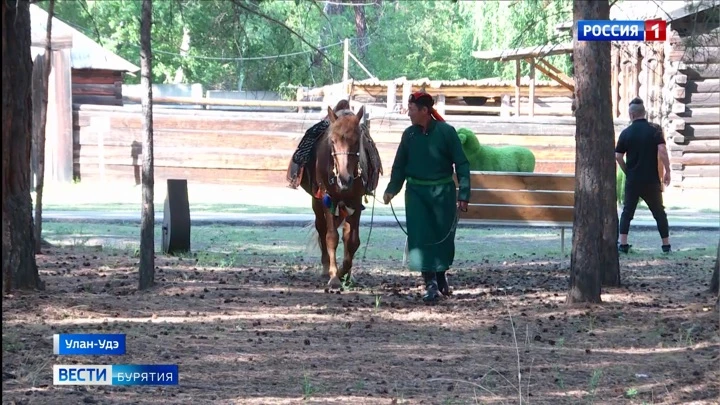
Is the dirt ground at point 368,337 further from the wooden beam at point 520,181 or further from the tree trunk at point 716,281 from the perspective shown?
the wooden beam at point 520,181

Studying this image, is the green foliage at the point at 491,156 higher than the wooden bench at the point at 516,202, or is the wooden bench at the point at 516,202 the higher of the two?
the green foliage at the point at 491,156

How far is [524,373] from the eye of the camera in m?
7.24

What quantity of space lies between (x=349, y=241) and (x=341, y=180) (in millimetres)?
893

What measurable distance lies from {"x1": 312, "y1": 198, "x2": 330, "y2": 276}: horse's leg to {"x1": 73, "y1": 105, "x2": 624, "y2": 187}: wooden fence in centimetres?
1666

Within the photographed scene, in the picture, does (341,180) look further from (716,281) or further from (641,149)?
(641,149)

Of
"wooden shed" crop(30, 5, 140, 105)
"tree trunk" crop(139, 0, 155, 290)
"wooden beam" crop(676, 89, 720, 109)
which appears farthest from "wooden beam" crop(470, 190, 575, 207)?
"wooden shed" crop(30, 5, 140, 105)

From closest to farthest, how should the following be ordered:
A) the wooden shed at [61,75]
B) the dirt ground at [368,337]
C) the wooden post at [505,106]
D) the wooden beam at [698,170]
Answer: the dirt ground at [368,337]
the wooden shed at [61,75]
the wooden beam at [698,170]
the wooden post at [505,106]

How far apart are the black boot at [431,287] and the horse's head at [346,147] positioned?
3.73 feet

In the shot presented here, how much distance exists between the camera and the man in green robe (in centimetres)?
1059

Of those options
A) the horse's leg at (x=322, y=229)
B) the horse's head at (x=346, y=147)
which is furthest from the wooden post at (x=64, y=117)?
the horse's head at (x=346, y=147)

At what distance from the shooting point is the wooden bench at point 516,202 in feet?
47.5

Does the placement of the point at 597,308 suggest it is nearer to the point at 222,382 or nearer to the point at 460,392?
the point at 460,392

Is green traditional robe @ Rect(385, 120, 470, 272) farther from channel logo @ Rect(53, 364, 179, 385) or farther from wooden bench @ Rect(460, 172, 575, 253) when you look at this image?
channel logo @ Rect(53, 364, 179, 385)

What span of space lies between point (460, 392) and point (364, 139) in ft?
16.3
